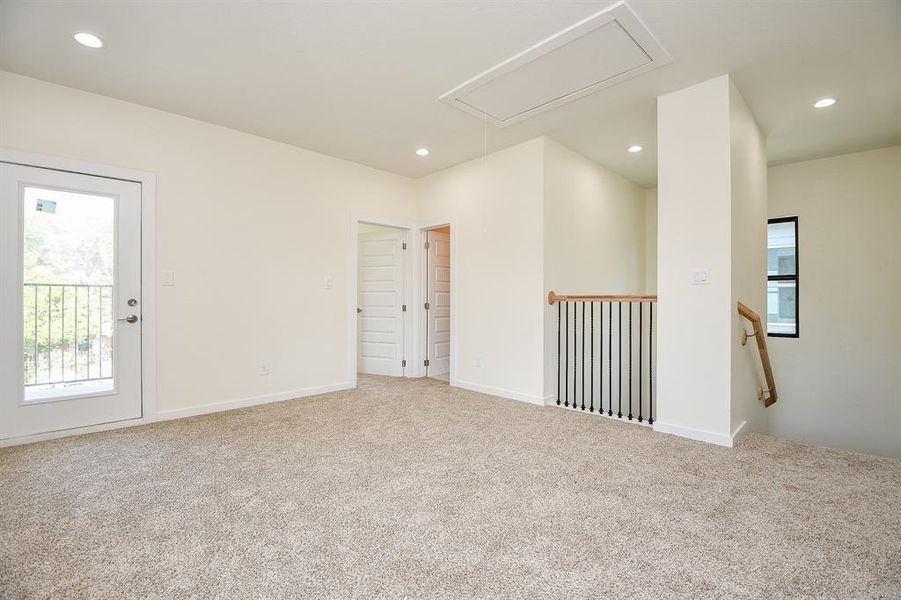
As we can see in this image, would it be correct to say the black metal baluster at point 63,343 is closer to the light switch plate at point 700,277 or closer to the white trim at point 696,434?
the white trim at point 696,434

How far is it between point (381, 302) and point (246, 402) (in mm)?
2203

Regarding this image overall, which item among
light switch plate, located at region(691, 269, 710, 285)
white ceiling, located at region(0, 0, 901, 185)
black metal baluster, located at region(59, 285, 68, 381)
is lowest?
black metal baluster, located at region(59, 285, 68, 381)

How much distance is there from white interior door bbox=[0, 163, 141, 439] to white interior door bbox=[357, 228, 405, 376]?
276 centimetres

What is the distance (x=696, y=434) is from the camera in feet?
9.77

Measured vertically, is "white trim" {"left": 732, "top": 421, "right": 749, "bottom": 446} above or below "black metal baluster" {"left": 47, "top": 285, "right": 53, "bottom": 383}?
below

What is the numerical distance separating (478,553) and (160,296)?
10.7ft

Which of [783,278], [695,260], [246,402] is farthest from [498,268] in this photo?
[783,278]

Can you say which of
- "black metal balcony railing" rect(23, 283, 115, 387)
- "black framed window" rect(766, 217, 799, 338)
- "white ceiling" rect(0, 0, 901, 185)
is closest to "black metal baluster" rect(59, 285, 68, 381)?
"black metal balcony railing" rect(23, 283, 115, 387)

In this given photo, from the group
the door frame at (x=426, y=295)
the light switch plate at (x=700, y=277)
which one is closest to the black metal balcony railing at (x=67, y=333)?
the door frame at (x=426, y=295)

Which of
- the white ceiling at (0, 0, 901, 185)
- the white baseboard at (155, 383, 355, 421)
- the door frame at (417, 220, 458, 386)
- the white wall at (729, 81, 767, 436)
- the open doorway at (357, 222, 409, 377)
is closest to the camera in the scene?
the white ceiling at (0, 0, 901, 185)

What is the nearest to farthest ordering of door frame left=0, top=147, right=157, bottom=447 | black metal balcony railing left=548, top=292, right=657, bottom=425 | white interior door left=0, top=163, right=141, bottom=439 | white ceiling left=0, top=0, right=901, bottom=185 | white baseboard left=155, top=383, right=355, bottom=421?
white ceiling left=0, top=0, right=901, bottom=185 < white interior door left=0, top=163, right=141, bottom=439 < door frame left=0, top=147, right=157, bottom=447 < white baseboard left=155, top=383, right=355, bottom=421 < black metal balcony railing left=548, top=292, right=657, bottom=425

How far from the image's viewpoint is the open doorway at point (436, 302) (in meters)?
5.41

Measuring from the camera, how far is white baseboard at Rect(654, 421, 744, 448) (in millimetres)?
2848

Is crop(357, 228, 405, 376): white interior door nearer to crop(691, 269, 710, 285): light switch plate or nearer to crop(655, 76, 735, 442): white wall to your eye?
crop(655, 76, 735, 442): white wall
